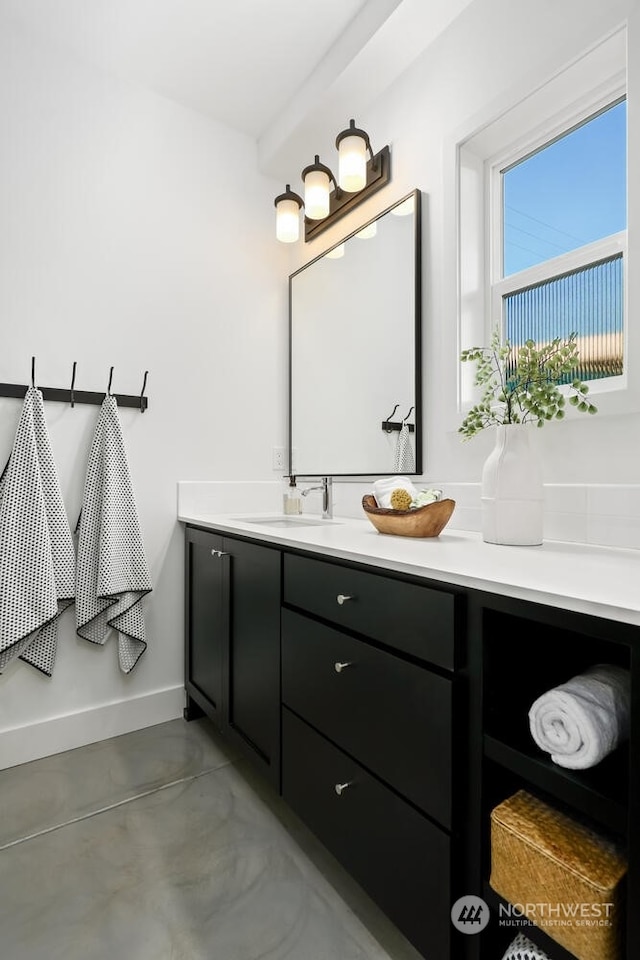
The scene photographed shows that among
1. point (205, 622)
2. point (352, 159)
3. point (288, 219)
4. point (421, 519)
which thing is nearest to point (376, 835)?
point (421, 519)

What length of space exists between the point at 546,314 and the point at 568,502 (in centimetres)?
54

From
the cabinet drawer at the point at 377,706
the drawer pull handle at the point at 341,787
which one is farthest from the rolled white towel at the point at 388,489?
the drawer pull handle at the point at 341,787

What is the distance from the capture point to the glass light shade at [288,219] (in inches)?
83.3

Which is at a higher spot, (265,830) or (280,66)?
(280,66)

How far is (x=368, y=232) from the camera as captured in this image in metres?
1.96

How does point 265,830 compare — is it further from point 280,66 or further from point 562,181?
point 280,66

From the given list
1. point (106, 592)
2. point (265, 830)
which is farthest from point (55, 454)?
point (265, 830)

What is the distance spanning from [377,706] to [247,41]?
7.34ft

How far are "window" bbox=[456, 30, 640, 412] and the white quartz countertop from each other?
42cm

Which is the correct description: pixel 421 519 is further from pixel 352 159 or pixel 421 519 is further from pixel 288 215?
pixel 288 215

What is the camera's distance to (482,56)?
1.54 m

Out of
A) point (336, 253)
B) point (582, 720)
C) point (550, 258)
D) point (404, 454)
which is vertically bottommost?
point (582, 720)

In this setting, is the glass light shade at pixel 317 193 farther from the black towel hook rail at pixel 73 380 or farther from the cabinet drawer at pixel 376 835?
the cabinet drawer at pixel 376 835

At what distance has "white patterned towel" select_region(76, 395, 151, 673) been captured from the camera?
1.80m
